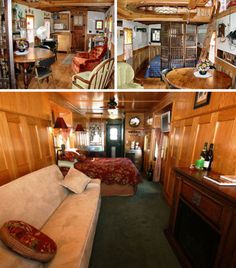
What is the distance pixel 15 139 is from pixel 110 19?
1448 mm

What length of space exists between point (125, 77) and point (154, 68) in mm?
296

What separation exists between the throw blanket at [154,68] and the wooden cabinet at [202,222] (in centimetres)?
94

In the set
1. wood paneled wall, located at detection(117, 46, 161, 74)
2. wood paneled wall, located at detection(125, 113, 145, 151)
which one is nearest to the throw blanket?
wood paneled wall, located at detection(117, 46, 161, 74)

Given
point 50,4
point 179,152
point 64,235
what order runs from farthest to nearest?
point 179,152 < point 64,235 < point 50,4

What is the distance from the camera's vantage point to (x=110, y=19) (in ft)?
3.88

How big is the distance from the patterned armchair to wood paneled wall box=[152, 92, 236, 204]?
1172mm

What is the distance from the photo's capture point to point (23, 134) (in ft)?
6.20

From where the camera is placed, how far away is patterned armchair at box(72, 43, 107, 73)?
1.35 metres

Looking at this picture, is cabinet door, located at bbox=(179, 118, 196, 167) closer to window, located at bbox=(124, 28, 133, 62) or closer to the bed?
the bed

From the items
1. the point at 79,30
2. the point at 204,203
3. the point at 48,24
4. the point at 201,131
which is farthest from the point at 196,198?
the point at 48,24

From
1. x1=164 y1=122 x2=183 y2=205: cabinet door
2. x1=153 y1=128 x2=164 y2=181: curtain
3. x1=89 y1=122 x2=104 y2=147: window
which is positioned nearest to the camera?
x1=164 y1=122 x2=183 y2=205: cabinet door

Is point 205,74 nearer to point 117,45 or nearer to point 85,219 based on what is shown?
point 117,45

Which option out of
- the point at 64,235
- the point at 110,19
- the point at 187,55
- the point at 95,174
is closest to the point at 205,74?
the point at 187,55

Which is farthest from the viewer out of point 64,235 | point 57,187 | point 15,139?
point 57,187
